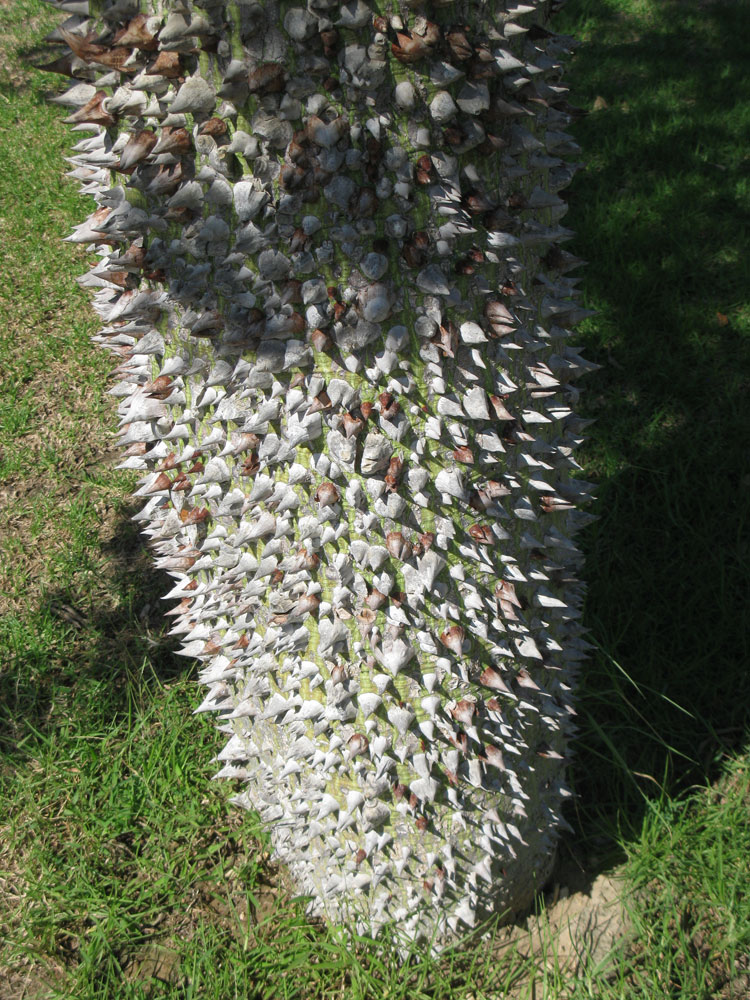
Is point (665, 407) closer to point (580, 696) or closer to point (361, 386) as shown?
point (580, 696)

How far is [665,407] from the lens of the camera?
329cm

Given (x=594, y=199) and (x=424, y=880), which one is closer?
(x=424, y=880)

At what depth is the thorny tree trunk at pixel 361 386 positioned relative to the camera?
3.77ft

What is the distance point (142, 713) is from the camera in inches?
100

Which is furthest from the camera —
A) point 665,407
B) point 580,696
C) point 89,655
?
point 665,407

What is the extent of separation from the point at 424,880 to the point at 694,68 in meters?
5.20

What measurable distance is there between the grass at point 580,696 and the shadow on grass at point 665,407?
0.04 ft

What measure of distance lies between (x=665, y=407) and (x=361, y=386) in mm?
2320

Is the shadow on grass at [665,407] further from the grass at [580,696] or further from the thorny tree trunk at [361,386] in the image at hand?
the thorny tree trunk at [361,386]

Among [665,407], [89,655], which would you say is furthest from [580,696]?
[89,655]

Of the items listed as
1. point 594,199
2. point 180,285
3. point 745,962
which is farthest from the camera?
point 594,199

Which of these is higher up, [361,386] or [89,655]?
[361,386]

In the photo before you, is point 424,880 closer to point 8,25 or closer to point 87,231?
point 87,231

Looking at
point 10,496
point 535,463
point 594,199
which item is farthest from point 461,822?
point 594,199
